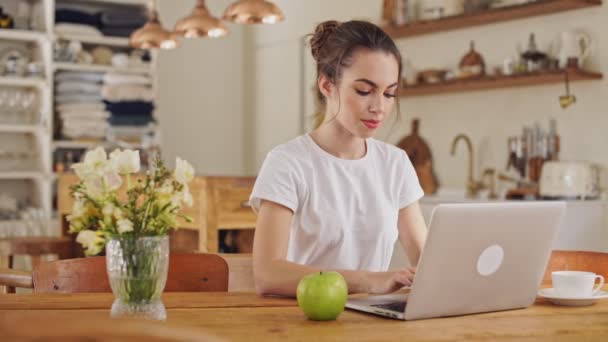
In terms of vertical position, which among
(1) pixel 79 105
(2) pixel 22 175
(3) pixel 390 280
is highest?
(1) pixel 79 105

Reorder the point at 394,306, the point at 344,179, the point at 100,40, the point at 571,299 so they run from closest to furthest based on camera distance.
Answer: the point at 394,306 < the point at 571,299 < the point at 344,179 < the point at 100,40

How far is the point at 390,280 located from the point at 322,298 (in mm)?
242

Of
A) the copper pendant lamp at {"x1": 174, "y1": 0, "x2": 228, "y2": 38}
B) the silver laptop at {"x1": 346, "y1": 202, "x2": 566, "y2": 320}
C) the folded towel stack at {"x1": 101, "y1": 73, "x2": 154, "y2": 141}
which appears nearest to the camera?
the silver laptop at {"x1": 346, "y1": 202, "x2": 566, "y2": 320}

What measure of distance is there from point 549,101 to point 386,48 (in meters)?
3.03

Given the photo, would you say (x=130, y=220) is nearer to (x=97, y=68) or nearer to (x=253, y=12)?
(x=253, y=12)

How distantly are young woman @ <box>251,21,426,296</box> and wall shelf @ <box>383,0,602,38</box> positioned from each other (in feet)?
9.02

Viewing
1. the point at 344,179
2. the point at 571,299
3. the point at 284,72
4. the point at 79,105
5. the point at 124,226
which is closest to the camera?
the point at 124,226

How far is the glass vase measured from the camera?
56.9 inches

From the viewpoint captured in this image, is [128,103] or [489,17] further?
[128,103]

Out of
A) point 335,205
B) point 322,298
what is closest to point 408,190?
point 335,205

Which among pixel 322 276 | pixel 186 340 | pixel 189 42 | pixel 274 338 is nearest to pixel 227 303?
pixel 322 276

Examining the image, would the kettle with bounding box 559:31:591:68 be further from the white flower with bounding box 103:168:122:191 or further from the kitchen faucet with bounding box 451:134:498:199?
the white flower with bounding box 103:168:122:191

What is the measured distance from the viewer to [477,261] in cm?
162

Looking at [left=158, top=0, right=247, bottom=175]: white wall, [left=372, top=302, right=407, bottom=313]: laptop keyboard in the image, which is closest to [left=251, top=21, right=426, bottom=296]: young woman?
[left=372, top=302, right=407, bottom=313]: laptop keyboard
